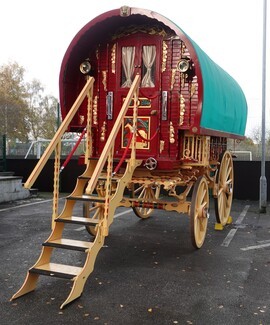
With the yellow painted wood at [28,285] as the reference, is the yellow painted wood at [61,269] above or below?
above

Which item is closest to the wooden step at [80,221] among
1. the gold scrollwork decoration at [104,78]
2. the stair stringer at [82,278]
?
the stair stringer at [82,278]

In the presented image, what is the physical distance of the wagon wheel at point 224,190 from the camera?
825 centimetres

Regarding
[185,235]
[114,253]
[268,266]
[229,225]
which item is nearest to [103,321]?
[114,253]

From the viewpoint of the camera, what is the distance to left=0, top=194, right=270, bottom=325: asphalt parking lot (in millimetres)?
3998

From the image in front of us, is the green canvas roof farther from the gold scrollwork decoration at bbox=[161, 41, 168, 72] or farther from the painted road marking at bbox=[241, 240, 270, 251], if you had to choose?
the painted road marking at bbox=[241, 240, 270, 251]

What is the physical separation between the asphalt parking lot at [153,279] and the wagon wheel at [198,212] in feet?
0.76

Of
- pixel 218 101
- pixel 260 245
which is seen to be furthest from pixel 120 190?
pixel 260 245

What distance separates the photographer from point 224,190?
8.70 meters

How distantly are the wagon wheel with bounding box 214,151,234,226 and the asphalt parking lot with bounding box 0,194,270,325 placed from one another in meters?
0.37

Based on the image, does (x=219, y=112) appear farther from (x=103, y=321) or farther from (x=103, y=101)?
(x=103, y=321)

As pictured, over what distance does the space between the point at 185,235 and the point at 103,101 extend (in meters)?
3.09

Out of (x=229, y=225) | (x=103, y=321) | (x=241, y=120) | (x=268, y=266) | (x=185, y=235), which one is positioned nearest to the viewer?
(x=103, y=321)

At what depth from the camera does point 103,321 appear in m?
3.84

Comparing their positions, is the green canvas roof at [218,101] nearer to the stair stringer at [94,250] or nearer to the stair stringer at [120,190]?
the stair stringer at [120,190]
